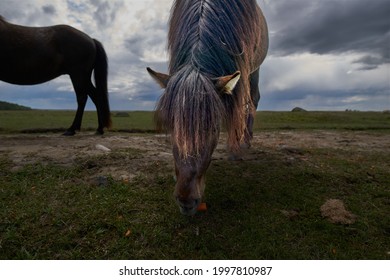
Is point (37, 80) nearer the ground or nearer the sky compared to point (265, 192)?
nearer the sky

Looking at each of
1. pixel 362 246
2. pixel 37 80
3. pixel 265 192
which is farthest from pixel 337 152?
pixel 37 80

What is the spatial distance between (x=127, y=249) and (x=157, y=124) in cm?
129

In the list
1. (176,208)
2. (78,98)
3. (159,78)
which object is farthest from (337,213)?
(78,98)

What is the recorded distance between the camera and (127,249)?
2689 millimetres

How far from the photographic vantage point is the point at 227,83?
2785 millimetres

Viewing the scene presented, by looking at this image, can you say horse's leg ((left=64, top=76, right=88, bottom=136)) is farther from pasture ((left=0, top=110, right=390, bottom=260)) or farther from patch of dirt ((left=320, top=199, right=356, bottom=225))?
patch of dirt ((left=320, top=199, right=356, bottom=225))

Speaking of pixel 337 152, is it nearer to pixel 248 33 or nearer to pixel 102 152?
pixel 248 33

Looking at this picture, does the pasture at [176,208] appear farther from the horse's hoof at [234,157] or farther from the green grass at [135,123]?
the green grass at [135,123]

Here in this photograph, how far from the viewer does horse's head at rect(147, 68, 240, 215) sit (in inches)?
101

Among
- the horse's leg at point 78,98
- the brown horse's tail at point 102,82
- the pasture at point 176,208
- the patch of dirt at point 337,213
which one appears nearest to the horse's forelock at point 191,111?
the pasture at point 176,208

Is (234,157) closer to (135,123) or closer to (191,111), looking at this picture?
(191,111)

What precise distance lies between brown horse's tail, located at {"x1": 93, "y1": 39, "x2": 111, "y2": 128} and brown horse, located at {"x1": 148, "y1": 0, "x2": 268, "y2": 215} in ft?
16.4

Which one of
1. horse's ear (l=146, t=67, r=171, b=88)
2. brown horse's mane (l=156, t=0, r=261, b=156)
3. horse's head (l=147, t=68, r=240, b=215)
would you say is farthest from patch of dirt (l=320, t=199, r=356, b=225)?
horse's ear (l=146, t=67, r=171, b=88)

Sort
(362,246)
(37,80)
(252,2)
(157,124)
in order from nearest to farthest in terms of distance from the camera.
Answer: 1. (362,246)
2. (157,124)
3. (252,2)
4. (37,80)
